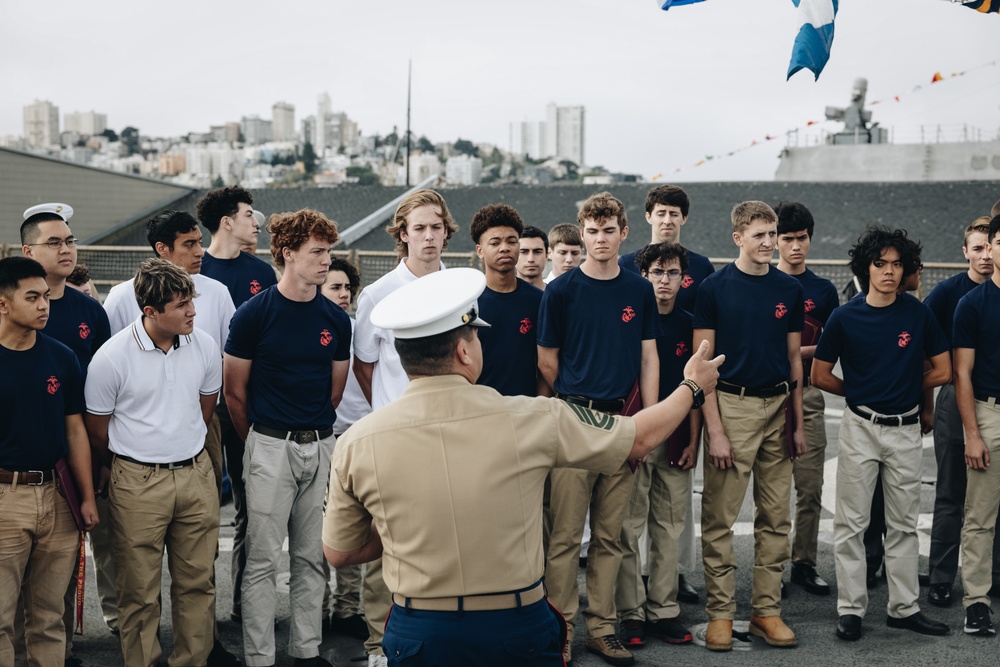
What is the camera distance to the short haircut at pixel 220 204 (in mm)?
6277

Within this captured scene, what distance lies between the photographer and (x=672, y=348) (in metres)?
5.46

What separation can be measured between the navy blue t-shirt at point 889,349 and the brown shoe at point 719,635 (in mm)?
1384

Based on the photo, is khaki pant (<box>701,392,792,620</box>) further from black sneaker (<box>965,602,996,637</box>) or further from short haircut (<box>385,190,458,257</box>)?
short haircut (<box>385,190,458,257</box>)

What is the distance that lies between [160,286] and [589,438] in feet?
7.88

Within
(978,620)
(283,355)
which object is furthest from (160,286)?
(978,620)

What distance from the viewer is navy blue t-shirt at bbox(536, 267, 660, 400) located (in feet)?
16.2

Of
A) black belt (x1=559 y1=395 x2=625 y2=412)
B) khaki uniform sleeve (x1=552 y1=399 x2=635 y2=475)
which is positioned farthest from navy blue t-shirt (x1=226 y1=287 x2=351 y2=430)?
khaki uniform sleeve (x1=552 y1=399 x2=635 y2=475)

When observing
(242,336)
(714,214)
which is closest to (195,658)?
(242,336)

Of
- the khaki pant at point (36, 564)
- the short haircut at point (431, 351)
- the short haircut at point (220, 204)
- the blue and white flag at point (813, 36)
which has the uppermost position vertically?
the blue and white flag at point (813, 36)

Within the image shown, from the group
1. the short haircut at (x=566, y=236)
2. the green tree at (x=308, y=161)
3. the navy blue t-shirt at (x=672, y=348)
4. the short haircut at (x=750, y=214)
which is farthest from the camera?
the green tree at (x=308, y=161)

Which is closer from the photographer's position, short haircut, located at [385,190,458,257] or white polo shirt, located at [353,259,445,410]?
white polo shirt, located at [353,259,445,410]

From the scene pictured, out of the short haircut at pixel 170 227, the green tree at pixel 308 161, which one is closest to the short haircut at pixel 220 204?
the short haircut at pixel 170 227

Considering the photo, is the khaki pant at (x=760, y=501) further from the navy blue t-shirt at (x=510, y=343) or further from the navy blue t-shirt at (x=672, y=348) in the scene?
the navy blue t-shirt at (x=510, y=343)

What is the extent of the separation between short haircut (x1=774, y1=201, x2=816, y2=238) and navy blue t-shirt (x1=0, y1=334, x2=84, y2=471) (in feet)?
13.3
